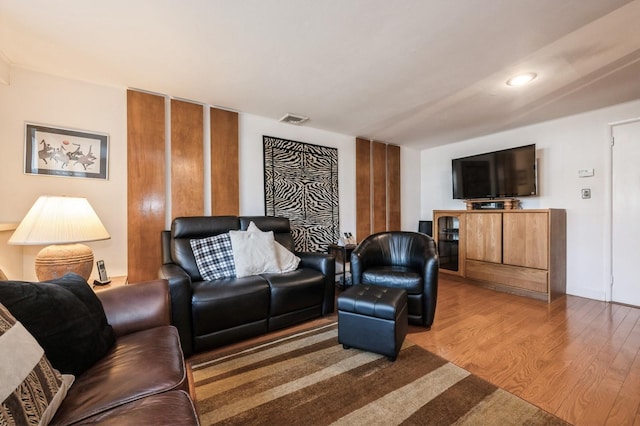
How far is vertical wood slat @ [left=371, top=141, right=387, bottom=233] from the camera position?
4.19 m

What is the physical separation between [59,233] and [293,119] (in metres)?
2.41

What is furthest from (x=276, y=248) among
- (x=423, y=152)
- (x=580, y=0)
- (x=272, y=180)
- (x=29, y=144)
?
(x=423, y=152)

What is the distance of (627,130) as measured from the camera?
2789 millimetres

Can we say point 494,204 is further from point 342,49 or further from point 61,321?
point 61,321

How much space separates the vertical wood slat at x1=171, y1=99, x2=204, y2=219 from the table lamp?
93 centimetres

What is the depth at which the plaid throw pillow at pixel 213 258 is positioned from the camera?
89.4 inches

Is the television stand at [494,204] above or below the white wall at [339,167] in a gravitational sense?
below

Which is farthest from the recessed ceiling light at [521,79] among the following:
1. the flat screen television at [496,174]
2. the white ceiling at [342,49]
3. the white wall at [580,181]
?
the white wall at [580,181]

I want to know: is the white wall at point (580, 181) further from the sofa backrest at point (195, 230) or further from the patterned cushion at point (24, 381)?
the patterned cushion at point (24, 381)

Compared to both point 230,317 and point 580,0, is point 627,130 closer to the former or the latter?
point 580,0

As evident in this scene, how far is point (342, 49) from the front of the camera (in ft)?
6.10

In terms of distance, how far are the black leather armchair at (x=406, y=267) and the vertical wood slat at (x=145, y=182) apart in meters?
1.94

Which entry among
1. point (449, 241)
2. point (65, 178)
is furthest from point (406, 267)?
point (65, 178)

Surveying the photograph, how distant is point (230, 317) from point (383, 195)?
3082 millimetres
